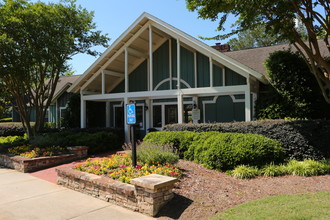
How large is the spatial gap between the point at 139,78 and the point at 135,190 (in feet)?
34.2

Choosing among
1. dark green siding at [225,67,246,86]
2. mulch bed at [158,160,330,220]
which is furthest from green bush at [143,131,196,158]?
dark green siding at [225,67,246,86]

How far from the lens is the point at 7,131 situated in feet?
60.6

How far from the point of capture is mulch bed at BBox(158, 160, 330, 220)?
4763mm

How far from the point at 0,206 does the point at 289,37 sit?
9.35 meters

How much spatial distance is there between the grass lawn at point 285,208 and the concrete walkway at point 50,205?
5.86 ft

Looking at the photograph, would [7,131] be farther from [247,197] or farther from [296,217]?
[296,217]

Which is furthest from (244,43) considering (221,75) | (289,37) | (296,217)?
(296,217)

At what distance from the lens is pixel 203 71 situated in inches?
496

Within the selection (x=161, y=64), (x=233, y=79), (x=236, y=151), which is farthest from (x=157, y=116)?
(x=236, y=151)

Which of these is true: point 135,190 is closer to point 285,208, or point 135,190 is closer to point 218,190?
point 218,190

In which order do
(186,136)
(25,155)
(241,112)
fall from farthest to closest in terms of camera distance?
1. (241,112)
2. (25,155)
3. (186,136)

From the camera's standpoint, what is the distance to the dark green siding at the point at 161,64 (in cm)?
1375

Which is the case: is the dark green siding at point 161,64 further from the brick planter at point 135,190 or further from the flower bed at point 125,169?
the brick planter at point 135,190

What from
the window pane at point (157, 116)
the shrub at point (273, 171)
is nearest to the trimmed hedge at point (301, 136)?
the shrub at point (273, 171)
